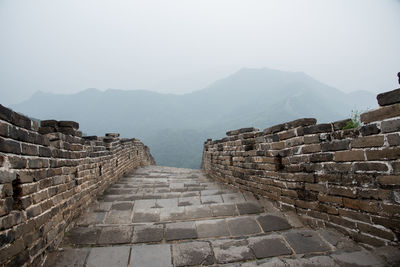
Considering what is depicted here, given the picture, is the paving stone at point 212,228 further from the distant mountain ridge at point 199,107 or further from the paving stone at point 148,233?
the distant mountain ridge at point 199,107

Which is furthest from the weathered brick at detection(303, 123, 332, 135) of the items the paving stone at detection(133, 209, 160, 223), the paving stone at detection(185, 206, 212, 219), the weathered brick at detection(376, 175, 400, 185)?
the paving stone at detection(133, 209, 160, 223)

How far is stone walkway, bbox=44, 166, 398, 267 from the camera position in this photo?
2.43 m

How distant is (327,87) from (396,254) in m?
202

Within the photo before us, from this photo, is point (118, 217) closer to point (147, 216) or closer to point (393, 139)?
point (147, 216)

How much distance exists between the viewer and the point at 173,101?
7407 inches

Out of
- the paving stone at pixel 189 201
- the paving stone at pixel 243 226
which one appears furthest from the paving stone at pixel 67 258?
the paving stone at pixel 243 226

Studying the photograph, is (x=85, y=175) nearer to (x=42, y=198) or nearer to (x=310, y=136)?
(x=42, y=198)

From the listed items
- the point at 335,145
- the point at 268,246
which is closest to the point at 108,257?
the point at 268,246

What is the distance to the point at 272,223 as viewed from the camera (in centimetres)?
320

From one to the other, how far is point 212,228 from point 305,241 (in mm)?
1233

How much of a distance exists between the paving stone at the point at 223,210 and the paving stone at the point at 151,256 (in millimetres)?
1141

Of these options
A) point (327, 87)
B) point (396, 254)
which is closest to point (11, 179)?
point (396, 254)

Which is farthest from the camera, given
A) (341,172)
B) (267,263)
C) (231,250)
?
(341,172)

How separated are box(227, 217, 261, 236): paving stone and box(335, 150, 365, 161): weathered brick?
4.83ft
